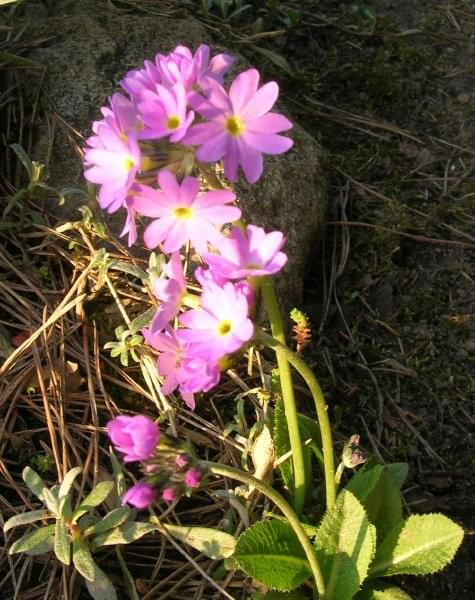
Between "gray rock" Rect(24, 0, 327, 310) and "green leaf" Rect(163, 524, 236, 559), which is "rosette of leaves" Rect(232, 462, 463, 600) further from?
"gray rock" Rect(24, 0, 327, 310)

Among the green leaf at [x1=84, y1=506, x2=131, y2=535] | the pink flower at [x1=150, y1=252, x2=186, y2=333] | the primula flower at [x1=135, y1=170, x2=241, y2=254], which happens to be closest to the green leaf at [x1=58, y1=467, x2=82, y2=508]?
the green leaf at [x1=84, y1=506, x2=131, y2=535]

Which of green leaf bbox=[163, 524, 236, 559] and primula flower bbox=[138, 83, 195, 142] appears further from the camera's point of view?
green leaf bbox=[163, 524, 236, 559]

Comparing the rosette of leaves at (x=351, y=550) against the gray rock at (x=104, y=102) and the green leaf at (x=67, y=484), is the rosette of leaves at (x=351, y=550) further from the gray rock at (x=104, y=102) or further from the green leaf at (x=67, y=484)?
the gray rock at (x=104, y=102)

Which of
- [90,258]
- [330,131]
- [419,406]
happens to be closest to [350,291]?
[419,406]

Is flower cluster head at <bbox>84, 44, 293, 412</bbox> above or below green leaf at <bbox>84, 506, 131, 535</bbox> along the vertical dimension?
above

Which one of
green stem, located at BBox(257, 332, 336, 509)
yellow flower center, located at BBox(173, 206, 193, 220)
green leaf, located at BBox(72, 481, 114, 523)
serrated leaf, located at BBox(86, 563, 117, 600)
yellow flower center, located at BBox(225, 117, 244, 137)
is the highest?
yellow flower center, located at BBox(225, 117, 244, 137)

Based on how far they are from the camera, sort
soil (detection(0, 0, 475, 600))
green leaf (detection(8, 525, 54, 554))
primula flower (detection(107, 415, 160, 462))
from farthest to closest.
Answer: soil (detection(0, 0, 475, 600)) < green leaf (detection(8, 525, 54, 554)) < primula flower (detection(107, 415, 160, 462))

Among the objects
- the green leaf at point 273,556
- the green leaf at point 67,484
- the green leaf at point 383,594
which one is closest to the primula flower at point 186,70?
the green leaf at point 67,484
